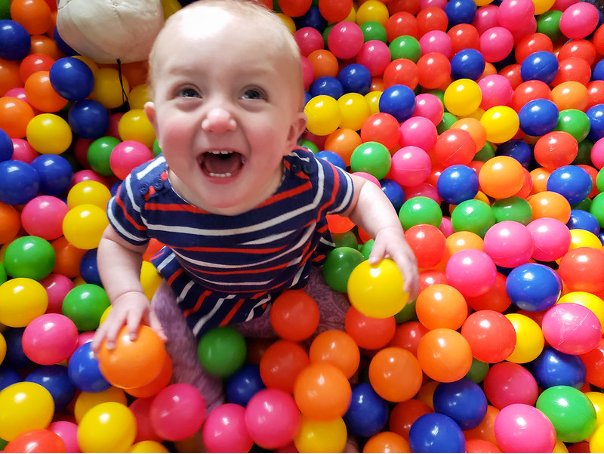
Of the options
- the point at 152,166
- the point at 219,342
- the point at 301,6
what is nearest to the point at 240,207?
the point at 152,166

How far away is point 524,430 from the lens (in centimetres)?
81

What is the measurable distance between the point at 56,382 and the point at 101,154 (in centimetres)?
62

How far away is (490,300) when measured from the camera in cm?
110

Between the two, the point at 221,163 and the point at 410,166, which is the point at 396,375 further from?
the point at 410,166

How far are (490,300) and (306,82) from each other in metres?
0.87

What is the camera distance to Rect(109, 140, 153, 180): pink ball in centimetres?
128

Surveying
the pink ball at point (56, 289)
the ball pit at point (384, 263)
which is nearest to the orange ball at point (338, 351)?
the ball pit at point (384, 263)

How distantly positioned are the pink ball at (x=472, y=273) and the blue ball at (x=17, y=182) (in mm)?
1002

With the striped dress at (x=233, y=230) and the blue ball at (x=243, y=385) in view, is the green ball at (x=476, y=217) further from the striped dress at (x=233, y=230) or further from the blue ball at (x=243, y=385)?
the blue ball at (x=243, y=385)

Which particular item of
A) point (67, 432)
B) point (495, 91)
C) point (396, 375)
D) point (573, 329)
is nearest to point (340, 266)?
point (396, 375)

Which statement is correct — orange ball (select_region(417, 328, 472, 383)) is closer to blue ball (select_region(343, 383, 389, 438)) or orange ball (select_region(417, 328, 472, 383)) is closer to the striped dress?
blue ball (select_region(343, 383, 389, 438))

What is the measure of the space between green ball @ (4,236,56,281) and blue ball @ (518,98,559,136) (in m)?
1.28

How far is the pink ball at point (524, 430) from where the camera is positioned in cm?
78

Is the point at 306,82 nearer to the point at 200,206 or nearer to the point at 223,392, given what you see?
the point at 200,206
